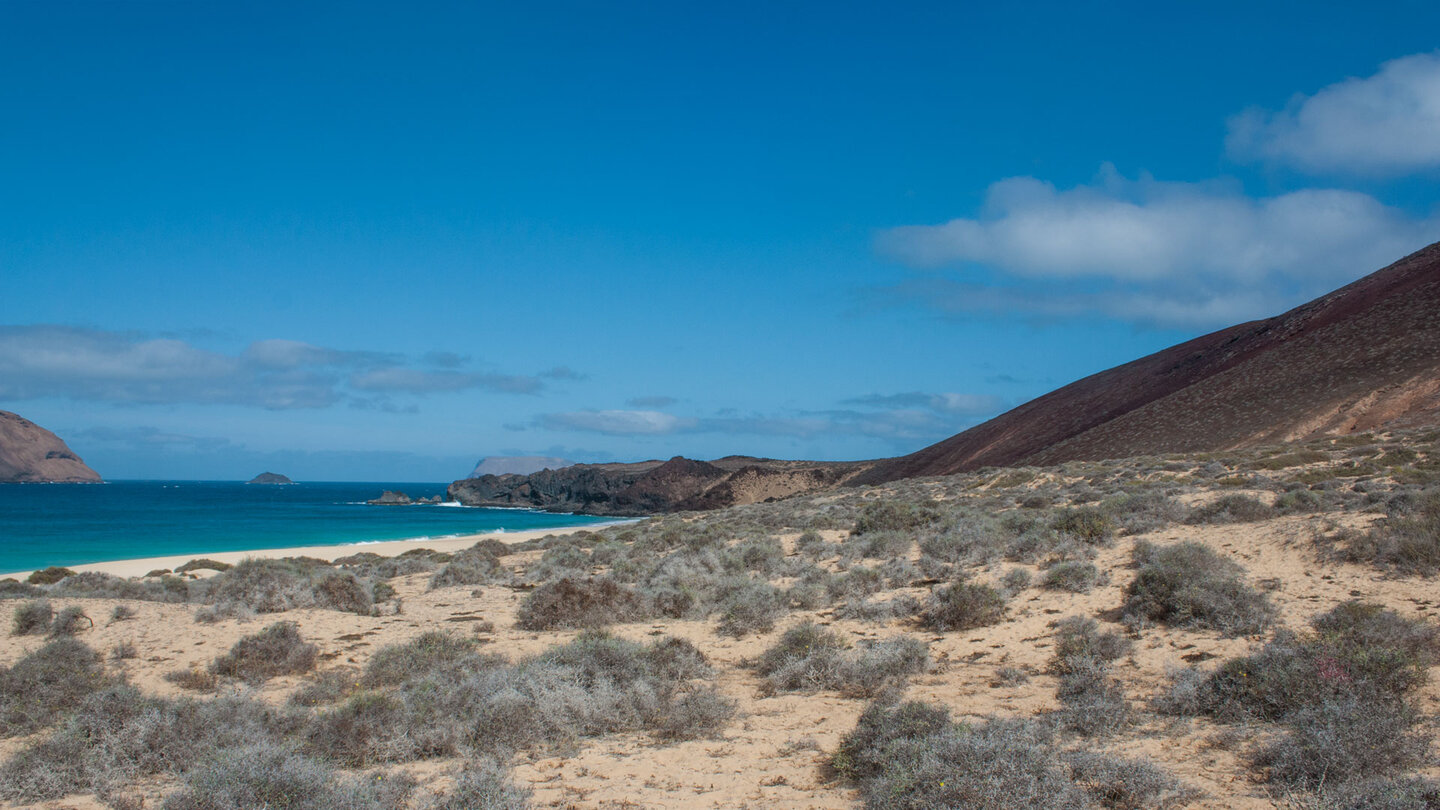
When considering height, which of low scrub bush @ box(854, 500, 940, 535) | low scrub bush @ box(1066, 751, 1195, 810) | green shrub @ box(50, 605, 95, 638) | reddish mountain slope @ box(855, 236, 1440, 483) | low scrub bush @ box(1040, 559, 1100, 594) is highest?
reddish mountain slope @ box(855, 236, 1440, 483)

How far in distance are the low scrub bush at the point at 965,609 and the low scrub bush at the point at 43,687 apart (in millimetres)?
9719

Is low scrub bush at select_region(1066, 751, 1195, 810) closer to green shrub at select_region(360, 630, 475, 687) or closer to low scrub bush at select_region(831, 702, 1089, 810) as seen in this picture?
low scrub bush at select_region(831, 702, 1089, 810)

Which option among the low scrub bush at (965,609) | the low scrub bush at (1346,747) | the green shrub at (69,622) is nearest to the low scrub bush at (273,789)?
the low scrub bush at (1346,747)

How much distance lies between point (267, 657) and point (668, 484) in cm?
8029

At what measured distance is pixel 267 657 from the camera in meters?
9.52

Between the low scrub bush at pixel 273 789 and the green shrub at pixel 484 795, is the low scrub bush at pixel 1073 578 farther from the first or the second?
the low scrub bush at pixel 273 789

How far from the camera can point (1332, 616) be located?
7859 mm

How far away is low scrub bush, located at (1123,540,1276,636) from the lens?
845 centimetres

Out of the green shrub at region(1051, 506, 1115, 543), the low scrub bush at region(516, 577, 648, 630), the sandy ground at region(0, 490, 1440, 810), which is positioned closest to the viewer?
the sandy ground at region(0, 490, 1440, 810)

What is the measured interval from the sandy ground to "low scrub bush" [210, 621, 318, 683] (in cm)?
22

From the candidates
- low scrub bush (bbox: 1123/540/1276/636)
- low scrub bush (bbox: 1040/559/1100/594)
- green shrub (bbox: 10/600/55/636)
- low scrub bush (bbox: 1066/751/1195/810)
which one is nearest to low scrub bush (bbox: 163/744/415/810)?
low scrub bush (bbox: 1066/751/1195/810)

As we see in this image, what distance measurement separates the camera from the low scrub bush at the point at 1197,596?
845 centimetres

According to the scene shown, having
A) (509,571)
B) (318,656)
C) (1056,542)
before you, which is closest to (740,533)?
(509,571)

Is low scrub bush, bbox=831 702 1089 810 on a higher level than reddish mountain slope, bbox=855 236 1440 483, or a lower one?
lower
